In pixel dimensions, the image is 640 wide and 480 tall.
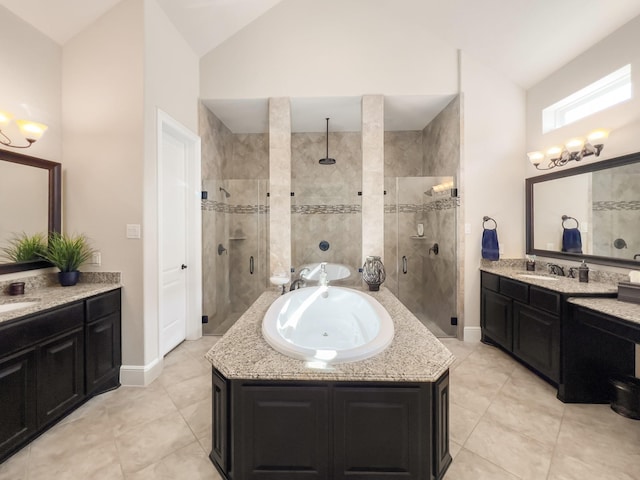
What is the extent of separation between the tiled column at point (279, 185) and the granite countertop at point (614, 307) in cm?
256

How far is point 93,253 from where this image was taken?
90.0 inches

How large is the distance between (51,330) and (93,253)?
753mm

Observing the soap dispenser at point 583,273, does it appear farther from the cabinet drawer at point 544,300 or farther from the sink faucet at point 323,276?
the sink faucet at point 323,276

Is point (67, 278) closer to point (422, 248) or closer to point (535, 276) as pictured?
point (422, 248)

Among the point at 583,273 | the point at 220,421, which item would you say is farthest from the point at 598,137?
the point at 220,421

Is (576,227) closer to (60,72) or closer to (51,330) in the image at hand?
(51,330)

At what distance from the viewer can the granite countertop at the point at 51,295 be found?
1590 mm

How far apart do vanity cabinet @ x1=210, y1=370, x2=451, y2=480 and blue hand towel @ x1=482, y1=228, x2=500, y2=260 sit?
2218mm

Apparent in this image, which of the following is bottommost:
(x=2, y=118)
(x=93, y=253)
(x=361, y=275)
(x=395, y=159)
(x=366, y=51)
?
(x=361, y=275)

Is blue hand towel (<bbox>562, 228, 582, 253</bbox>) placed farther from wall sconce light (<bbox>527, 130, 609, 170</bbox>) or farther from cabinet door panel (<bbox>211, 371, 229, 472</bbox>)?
cabinet door panel (<bbox>211, 371, 229, 472</bbox>)

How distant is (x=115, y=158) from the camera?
227 centimetres

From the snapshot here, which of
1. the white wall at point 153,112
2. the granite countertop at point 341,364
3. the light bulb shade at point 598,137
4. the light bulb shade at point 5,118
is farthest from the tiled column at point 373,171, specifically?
the light bulb shade at point 5,118

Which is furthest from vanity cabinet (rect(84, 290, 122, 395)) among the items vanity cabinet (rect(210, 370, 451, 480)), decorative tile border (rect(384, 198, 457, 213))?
decorative tile border (rect(384, 198, 457, 213))

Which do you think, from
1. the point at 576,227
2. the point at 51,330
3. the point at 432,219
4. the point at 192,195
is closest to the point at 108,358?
the point at 51,330
